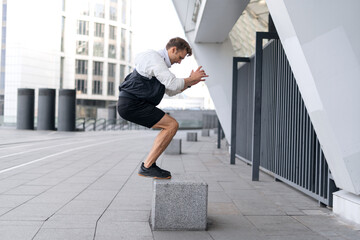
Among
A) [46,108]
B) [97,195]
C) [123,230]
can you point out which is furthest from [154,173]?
[46,108]

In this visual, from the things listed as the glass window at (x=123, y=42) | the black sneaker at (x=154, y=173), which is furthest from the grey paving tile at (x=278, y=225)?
the glass window at (x=123, y=42)

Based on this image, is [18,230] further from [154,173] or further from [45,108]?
[45,108]

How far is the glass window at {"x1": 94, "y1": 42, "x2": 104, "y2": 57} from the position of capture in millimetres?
70250

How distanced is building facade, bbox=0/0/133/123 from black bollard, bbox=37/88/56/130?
31.7 m

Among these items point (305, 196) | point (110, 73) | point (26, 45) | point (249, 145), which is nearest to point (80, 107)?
point (110, 73)

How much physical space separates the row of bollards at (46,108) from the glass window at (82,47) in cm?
4189

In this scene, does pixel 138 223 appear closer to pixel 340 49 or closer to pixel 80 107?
pixel 340 49

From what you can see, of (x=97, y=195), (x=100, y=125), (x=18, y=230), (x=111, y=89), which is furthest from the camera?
(x=111, y=89)

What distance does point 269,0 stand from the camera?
17.3ft

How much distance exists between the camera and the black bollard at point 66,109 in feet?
91.0

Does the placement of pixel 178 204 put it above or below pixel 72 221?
above

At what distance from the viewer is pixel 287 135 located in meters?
7.75

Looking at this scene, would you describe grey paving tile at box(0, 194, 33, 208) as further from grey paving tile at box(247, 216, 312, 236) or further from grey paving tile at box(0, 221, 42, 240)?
grey paving tile at box(247, 216, 312, 236)

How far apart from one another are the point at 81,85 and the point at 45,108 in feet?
141
